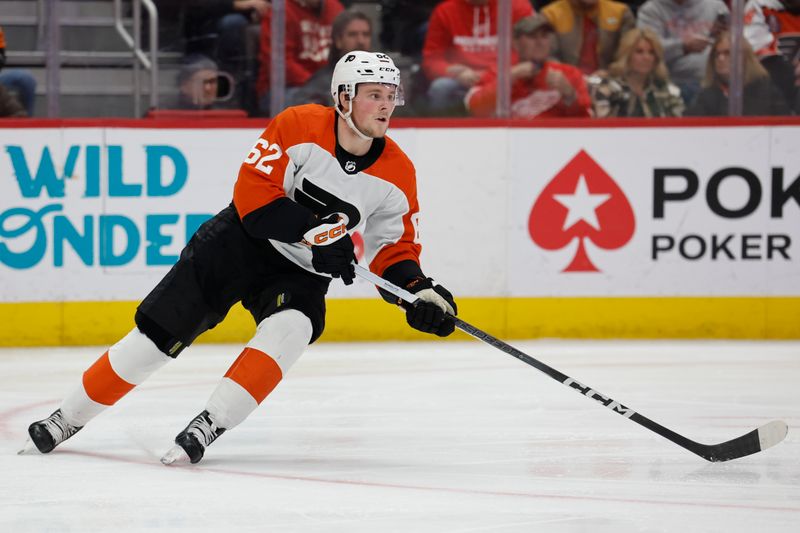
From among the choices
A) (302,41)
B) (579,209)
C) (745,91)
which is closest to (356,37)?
(302,41)

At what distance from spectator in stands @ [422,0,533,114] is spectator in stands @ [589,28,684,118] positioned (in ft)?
1.49

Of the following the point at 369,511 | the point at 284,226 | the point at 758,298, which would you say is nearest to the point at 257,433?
the point at 284,226

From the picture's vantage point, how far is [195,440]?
3262 millimetres

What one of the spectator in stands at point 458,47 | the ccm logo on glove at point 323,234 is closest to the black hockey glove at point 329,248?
the ccm logo on glove at point 323,234

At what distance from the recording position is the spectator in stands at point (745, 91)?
5.94 meters

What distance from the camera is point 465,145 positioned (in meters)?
5.82

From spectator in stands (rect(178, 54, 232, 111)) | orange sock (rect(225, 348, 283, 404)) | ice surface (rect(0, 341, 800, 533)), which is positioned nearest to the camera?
ice surface (rect(0, 341, 800, 533))

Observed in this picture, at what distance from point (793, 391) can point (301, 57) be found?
2.46 m

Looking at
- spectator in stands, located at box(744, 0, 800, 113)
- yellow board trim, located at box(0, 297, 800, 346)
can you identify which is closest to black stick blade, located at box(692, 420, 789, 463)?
yellow board trim, located at box(0, 297, 800, 346)

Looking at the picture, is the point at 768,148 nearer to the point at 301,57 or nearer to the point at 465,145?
the point at 465,145

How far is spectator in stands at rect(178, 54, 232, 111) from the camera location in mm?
5613

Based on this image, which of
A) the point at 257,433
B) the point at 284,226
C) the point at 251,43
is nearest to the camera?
the point at 284,226

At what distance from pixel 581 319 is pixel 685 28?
1371mm

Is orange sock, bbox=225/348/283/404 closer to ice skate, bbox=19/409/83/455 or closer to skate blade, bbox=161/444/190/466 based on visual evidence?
skate blade, bbox=161/444/190/466
